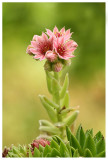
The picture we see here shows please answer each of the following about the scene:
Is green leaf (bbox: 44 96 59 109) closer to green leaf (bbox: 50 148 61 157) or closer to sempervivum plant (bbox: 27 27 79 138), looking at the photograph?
sempervivum plant (bbox: 27 27 79 138)

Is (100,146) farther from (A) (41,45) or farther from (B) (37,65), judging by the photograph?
(B) (37,65)

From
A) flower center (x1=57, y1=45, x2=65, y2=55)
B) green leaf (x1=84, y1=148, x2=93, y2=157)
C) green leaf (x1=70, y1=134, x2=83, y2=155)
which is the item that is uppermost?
flower center (x1=57, y1=45, x2=65, y2=55)

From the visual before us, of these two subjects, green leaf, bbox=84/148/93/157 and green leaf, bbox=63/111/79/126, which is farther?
green leaf, bbox=63/111/79/126

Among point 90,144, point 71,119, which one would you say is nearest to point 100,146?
point 90,144

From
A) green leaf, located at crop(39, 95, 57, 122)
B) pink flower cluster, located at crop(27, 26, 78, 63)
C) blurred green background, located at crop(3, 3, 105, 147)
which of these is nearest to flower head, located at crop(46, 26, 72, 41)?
pink flower cluster, located at crop(27, 26, 78, 63)

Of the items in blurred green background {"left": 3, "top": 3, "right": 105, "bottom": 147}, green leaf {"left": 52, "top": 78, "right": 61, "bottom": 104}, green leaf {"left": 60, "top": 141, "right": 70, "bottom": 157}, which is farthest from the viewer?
blurred green background {"left": 3, "top": 3, "right": 105, "bottom": 147}

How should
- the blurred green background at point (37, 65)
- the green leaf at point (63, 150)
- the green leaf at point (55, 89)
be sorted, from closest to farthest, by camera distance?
the green leaf at point (63, 150) < the green leaf at point (55, 89) < the blurred green background at point (37, 65)

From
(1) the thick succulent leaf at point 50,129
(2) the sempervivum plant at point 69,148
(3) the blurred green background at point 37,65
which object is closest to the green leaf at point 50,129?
(1) the thick succulent leaf at point 50,129

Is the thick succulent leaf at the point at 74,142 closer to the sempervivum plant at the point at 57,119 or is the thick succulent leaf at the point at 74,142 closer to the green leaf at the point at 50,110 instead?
the sempervivum plant at the point at 57,119
